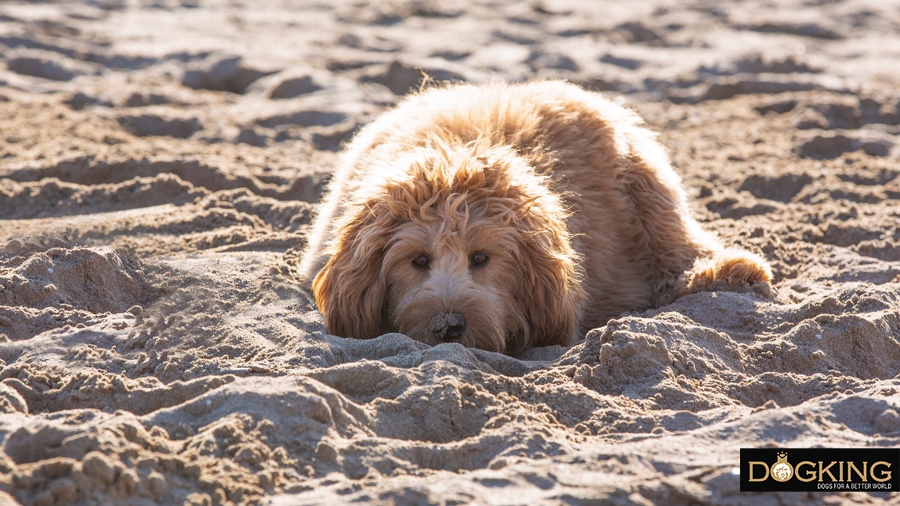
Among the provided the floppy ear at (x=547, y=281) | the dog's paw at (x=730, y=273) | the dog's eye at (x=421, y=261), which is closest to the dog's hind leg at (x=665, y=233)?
the dog's paw at (x=730, y=273)

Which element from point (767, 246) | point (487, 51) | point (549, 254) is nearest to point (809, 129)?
point (767, 246)

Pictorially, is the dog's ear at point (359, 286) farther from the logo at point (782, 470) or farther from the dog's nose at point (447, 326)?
the logo at point (782, 470)

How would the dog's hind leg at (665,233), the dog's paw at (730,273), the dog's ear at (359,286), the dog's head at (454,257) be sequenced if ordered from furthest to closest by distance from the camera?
the dog's hind leg at (665,233) < the dog's paw at (730,273) < the dog's ear at (359,286) < the dog's head at (454,257)

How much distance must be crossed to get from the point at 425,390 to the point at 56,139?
5900 millimetres

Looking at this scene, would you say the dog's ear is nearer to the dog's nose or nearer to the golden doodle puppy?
the golden doodle puppy

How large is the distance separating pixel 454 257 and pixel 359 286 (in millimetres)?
506

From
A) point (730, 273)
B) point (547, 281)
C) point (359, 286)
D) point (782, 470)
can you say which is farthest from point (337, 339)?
point (730, 273)

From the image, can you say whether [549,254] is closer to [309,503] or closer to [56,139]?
[309,503]

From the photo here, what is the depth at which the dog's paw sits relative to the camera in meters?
4.85

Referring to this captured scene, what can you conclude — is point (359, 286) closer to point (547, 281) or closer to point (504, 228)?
point (504, 228)

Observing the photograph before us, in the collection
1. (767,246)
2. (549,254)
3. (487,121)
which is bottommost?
(767,246)

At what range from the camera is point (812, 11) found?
1344 centimetres

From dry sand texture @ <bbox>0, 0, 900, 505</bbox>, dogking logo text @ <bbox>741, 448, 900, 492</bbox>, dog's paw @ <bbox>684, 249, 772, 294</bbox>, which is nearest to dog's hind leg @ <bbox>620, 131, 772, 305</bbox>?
dog's paw @ <bbox>684, 249, 772, 294</bbox>

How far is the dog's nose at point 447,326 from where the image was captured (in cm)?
392
